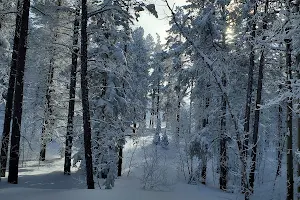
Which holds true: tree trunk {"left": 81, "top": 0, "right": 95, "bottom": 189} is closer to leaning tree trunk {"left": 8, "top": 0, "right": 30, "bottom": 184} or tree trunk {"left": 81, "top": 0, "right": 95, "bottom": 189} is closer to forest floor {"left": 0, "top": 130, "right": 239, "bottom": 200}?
forest floor {"left": 0, "top": 130, "right": 239, "bottom": 200}

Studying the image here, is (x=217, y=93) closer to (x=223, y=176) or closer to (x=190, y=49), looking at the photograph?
(x=190, y=49)

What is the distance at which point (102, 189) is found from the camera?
9.32m

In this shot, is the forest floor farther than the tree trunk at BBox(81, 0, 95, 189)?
No

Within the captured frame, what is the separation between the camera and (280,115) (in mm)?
31344

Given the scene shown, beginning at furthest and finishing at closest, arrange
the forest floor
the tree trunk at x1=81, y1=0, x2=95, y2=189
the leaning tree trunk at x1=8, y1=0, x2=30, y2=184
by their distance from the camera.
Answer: the leaning tree trunk at x1=8, y1=0, x2=30, y2=184 < the tree trunk at x1=81, y1=0, x2=95, y2=189 < the forest floor

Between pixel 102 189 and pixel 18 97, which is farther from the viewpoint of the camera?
pixel 18 97

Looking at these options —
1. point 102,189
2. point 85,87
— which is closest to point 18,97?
point 85,87

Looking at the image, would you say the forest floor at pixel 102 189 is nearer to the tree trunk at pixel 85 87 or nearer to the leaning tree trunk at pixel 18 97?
the leaning tree trunk at pixel 18 97

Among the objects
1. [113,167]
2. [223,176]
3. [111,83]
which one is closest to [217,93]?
[223,176]

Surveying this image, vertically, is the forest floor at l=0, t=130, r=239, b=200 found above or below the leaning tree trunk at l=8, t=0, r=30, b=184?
below

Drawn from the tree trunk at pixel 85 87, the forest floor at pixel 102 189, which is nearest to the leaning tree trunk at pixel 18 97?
the forest floor at pixel 102 189

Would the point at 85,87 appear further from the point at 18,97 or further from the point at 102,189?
the point at 102,189

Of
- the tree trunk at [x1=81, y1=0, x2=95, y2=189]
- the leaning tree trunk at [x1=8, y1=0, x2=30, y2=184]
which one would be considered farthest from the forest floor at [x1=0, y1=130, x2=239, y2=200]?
the tree trunk at [x1=81, y1=0, x2=95, y2=189]

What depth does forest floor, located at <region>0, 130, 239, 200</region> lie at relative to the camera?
767 cm
